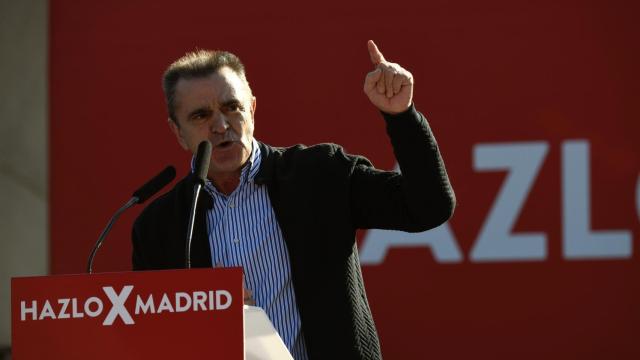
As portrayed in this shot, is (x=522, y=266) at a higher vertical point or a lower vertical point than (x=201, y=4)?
lower

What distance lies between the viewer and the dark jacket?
2.00 m

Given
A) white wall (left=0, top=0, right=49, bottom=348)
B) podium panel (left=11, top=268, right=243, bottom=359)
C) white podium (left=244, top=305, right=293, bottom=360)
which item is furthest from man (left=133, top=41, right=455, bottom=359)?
white wall (left=0, top=0, right=49, bottom=348)

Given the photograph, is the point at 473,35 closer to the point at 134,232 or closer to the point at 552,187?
the point at 552,187

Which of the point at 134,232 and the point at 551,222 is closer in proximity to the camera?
the point at 134,232

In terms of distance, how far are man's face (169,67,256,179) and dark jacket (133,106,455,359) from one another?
7 cm

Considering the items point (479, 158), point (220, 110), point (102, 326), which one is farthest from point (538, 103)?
point (102, 326)

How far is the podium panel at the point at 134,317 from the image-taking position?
1516 mm

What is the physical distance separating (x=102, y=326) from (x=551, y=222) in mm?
2356

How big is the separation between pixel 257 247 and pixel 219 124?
26 centimetres

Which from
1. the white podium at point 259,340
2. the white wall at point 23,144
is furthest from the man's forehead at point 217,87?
the white wall at point 23,144

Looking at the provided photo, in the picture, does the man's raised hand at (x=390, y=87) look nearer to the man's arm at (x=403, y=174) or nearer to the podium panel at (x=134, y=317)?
the man's arm at (x=403, y=174)

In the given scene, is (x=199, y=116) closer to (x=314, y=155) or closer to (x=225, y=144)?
(x=225, y=144)

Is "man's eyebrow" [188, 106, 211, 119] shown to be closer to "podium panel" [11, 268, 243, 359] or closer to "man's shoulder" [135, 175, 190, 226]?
"man's shoulder" [135, 175, 190, 226]

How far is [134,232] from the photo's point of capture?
2.27 meters
